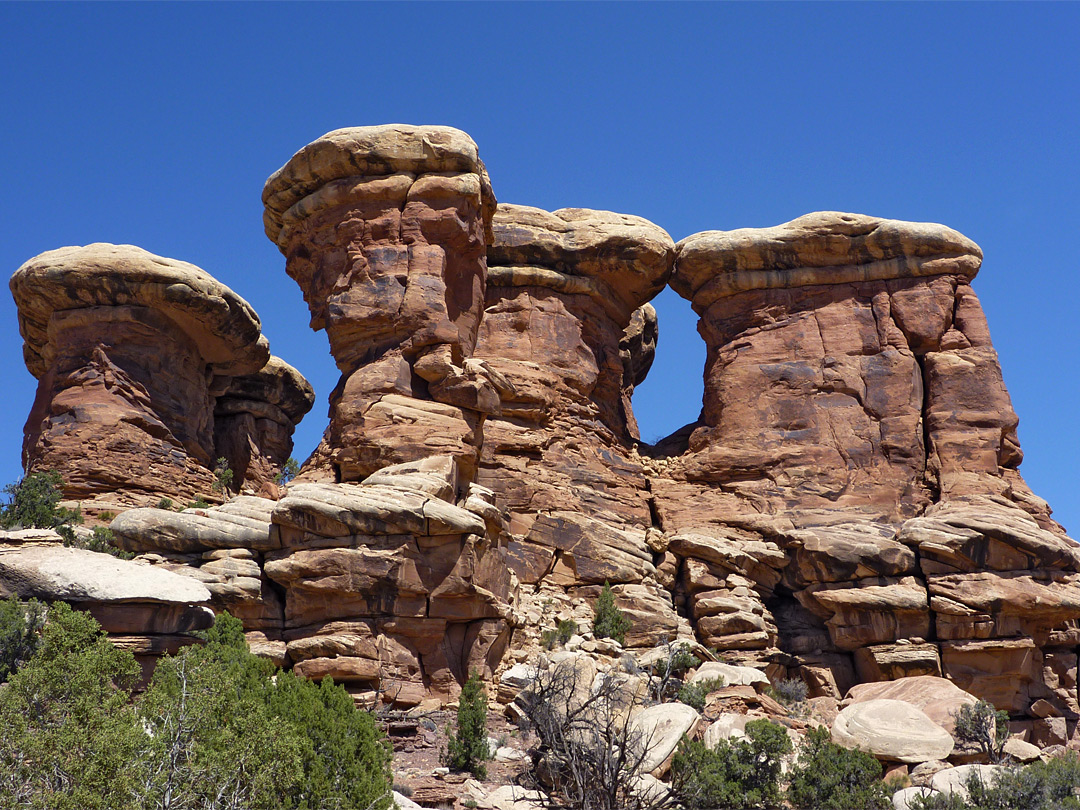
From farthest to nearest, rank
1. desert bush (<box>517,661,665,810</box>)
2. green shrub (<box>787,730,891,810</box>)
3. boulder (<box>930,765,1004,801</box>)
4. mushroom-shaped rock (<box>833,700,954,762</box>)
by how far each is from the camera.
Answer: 1. mushroom-shaped rock (<box>833,700,954,762</box>)
2. boulder (<box>930,765,1004,801</box>)
3. green shrub (<box>787,730,891,810</box>)
4. desert bush (<box>517,661,665,810</box>)

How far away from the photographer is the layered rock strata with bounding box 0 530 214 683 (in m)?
21.9

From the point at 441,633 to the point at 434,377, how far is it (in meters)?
7.03

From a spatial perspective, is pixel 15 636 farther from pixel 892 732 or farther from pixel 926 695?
pixel 926 695

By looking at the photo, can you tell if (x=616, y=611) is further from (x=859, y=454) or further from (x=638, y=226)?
(x=638, y=226)

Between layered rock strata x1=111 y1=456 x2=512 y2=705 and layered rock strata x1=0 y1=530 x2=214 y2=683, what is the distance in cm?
147

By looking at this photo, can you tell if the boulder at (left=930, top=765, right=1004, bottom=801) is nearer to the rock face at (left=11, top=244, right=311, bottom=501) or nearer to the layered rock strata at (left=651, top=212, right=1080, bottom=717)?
the layered rock strata at (left=651, top=212, right=1080, bottom=717)

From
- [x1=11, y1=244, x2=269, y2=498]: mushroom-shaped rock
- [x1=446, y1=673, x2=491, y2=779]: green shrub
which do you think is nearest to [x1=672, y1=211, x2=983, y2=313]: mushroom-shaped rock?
[x1=11, y1=244, x2=269, y2=498]: mushroom-shaped rock

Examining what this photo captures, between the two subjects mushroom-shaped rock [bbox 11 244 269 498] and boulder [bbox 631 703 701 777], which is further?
mushroom-shaped rock [bbox 11 244 269 498]

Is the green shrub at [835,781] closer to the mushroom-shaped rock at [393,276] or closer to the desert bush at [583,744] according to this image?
the desert bush at [583,744]

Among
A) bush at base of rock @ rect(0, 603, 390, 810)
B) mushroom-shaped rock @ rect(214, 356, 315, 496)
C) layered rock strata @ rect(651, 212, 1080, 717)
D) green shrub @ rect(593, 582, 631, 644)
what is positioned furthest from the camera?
mushroom-shaped rock @ rect(214, 356, 315, 496)

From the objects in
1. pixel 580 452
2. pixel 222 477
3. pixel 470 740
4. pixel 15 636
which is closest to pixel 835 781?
pixel 470 740

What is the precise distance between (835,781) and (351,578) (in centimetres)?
1042

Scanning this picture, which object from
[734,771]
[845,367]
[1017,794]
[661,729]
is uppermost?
[845,367]

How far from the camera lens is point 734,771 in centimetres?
2261
